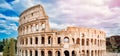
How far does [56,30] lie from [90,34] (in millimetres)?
8007

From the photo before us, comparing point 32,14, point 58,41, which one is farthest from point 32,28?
point 58,41

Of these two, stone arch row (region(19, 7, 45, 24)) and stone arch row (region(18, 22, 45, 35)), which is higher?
stone arch row (region(19, 7, 45, 24))

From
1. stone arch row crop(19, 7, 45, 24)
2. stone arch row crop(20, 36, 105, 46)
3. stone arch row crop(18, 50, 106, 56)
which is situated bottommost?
stone arch row crop(18, 50, 106, 56)

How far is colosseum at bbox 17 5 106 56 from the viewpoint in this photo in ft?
120

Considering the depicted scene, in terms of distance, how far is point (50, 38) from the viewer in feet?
121

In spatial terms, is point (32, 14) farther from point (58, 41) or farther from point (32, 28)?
point (58, 41)

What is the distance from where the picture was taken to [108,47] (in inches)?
2963

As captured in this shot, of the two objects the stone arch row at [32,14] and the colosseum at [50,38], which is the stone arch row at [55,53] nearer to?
the colosseum at [50,38]

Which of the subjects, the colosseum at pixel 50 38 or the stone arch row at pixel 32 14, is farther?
the stone arch row at pixel 32 14

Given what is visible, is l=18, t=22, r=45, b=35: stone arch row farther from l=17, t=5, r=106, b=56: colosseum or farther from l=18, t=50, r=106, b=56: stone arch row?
l=18, t=50, r=106, b=56: stone arch row

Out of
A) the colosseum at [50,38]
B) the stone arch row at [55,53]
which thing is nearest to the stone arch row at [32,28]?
the colosseum at [50,38]

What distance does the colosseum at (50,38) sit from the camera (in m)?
36.4

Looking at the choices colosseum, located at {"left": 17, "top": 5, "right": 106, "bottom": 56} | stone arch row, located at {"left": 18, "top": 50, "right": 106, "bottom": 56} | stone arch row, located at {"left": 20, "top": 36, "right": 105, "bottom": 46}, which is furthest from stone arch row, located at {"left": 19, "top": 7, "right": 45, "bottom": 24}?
stone arch row, located at {"left": 18, "top": 50, "right": 106, "bottom": 56}

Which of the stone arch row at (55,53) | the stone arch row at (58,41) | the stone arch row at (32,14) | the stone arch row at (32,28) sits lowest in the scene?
the stone arch row at (55,53)
